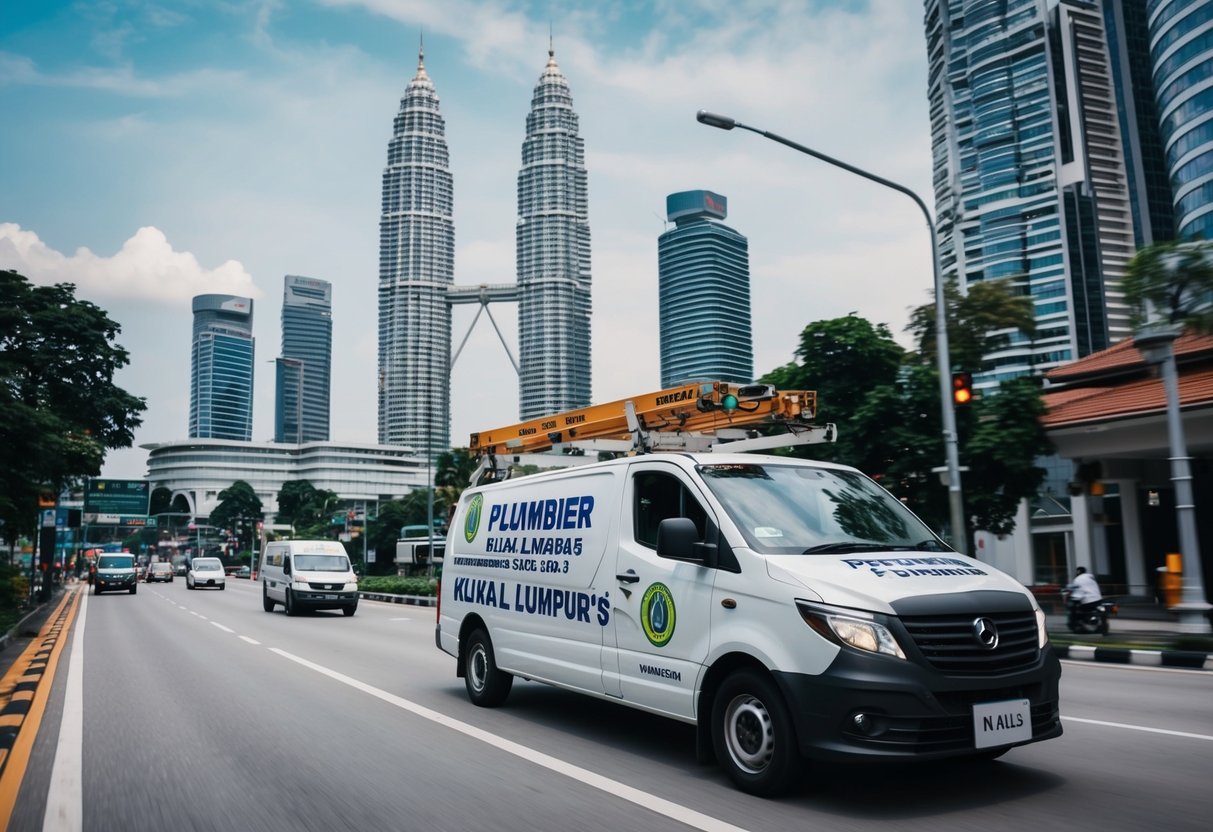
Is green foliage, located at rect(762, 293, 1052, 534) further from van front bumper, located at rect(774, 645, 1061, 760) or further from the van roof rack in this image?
van front bumper, located at rect(774, 645, 1061, 760)

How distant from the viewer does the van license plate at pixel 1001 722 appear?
461 centimetres

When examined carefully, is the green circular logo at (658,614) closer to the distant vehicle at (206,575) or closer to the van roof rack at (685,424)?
the van roof rack at (685,424)

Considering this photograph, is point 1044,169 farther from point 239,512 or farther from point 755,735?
point 755,735

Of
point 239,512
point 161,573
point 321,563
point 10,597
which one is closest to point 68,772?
point 10,597

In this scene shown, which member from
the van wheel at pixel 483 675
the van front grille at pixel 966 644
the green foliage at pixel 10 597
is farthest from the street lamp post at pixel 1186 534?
the green foliage at pixel 10 597

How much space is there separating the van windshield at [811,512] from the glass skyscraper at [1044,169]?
128 m

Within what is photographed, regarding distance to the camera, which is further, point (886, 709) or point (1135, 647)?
point (1135, 647)

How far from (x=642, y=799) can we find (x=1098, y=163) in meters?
152

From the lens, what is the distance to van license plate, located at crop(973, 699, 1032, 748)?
4.61m

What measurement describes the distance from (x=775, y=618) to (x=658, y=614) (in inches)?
43.5

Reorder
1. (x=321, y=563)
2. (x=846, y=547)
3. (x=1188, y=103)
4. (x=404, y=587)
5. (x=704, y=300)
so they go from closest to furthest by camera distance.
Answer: (x=846, y=547) < (x=321, y=563) < (x=404, y=587) < (x=1188, y=103) < (x=704, y=300)

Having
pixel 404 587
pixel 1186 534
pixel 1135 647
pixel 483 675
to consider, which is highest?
pixel 1186 534

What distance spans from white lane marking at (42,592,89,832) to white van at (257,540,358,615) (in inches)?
500

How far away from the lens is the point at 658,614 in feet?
19.3
